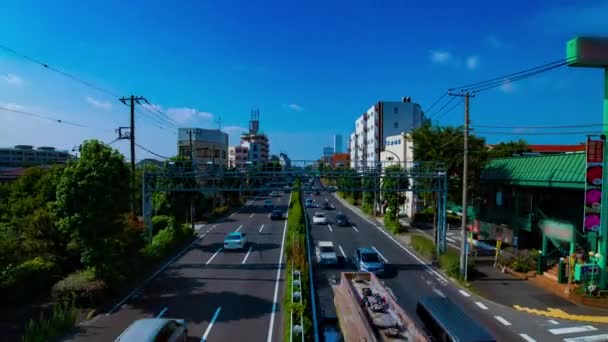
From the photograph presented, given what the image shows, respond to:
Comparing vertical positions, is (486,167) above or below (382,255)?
above

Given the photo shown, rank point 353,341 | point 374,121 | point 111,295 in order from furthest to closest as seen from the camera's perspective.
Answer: point 374,121
point 111,295
point 353,341

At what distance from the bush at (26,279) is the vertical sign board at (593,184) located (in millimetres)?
25023

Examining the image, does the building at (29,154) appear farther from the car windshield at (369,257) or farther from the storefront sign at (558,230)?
the storefront sign at (558,230)

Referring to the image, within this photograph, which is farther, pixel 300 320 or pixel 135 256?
pixel 135 256

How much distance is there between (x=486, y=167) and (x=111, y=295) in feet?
85.7

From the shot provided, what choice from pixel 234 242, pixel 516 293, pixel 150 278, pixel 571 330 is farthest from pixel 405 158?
pixel 150 278

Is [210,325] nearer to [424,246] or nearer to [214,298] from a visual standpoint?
[214,298]

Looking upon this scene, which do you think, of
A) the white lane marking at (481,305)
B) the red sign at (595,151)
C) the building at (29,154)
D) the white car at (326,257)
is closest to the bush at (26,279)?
the white car at (326,257)

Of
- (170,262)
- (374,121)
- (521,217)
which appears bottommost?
(170,262)

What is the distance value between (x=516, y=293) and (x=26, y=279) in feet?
73.9

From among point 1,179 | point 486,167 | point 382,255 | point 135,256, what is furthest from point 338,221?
point 1,179

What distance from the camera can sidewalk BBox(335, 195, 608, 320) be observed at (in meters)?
15.8

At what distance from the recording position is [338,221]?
132ft

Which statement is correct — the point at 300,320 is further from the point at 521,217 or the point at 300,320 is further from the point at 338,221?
the point at 338,221
